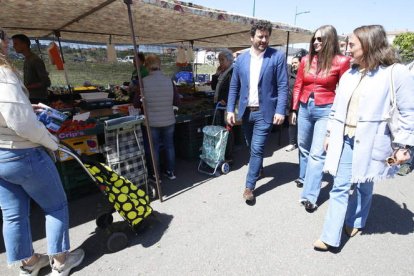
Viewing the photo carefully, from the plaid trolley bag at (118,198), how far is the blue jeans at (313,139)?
1.87 meters

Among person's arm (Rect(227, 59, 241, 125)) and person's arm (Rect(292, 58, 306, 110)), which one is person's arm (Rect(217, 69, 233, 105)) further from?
person's arm (Rect(292, 58, 306, 110))

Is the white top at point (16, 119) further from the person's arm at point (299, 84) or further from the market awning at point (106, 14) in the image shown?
the person's arm at point (299, 84)

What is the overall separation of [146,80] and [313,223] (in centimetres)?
268

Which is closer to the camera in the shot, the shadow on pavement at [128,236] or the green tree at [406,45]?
the shadow on pavement at [128,236]

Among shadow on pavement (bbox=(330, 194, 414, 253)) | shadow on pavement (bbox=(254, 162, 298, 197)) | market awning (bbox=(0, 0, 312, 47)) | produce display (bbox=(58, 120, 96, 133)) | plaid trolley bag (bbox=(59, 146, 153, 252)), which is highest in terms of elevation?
market awning (bbox=(0, 0, 312, 47))

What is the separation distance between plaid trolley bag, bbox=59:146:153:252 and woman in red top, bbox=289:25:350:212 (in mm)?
1912

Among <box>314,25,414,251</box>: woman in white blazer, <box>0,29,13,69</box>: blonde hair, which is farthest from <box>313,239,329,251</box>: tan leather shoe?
<box>0,29,13,69</box>: blonde hair

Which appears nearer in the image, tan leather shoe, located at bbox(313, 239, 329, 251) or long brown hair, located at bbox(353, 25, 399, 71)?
long brown hair, located at bbox(353, 25, 399, 71)

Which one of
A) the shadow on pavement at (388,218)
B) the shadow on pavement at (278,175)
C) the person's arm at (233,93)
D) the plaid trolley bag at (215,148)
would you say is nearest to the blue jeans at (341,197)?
the shadow on pavement at (388,218)

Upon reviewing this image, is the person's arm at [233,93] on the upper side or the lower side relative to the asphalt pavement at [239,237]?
upper

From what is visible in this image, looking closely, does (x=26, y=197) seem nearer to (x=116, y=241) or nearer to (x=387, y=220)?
(x=116, y=241)

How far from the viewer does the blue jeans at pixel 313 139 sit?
3082 millimetres

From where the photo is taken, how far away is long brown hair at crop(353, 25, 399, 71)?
79.9 inches

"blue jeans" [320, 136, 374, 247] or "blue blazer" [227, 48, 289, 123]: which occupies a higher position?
"blue blazer" [227, 48, 289, 123]
